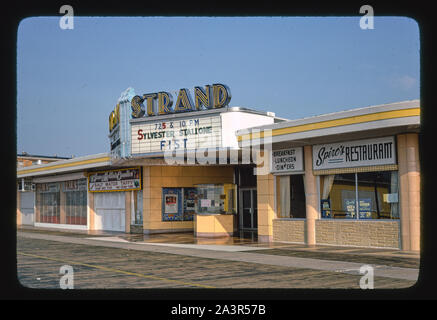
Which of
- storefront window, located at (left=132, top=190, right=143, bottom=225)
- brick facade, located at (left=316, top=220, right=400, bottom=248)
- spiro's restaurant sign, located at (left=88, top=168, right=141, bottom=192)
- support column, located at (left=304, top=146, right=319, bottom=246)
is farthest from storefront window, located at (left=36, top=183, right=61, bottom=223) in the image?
brick facade, located at (left=316, top=220, right=400, bottom=248)

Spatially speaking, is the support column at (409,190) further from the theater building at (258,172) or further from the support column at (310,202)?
the support column at (310,202)

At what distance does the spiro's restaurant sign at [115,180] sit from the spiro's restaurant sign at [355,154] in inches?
467

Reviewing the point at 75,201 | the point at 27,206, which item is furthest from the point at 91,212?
the point at 27,206

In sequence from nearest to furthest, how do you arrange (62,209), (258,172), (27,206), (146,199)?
(258,172)
(146,199)
(62,209)
(27,206)

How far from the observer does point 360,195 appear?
16.8m

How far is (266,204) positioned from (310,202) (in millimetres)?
2196

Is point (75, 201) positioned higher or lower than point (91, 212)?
higher

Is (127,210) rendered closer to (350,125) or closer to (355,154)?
(355,154)

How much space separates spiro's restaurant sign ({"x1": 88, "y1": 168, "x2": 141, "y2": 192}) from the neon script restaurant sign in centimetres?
482

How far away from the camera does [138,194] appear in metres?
27.2

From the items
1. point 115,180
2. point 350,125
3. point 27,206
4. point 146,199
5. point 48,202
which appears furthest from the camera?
point 27,206

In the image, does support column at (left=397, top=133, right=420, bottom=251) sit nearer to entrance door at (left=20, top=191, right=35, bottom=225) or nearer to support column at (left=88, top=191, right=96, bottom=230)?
support column at (left=88, top=191, right=96, bottom=230)

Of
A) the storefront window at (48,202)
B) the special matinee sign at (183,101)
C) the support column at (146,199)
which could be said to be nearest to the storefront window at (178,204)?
the support column at (146,199)
